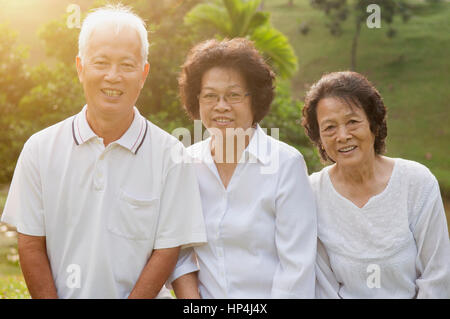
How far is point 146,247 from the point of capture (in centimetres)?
268

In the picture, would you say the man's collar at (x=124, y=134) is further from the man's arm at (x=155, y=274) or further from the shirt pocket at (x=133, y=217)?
the man's arm at (x=155, y=274)

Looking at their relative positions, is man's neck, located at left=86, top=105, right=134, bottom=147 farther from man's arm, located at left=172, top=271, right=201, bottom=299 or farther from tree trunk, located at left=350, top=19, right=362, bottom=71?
tree trunk, located at left=350, top=19, right=362, bottom=71

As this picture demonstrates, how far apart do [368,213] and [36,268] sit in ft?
5.85

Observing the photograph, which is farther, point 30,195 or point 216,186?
point 216,186

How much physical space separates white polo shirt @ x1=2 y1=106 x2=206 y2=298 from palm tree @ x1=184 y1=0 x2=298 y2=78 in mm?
10098

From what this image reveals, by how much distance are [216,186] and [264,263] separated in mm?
490

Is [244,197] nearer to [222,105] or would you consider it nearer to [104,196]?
[222,105]

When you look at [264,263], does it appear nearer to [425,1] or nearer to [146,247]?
[146,247]

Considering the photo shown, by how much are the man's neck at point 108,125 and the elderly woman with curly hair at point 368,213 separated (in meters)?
1.07

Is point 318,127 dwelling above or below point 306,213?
above

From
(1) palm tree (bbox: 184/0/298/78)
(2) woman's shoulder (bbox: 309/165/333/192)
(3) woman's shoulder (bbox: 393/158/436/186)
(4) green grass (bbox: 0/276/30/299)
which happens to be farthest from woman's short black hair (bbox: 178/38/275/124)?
(1) palm tree (bbox: 184/0/298/78)

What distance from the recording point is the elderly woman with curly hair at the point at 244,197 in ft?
9.00
